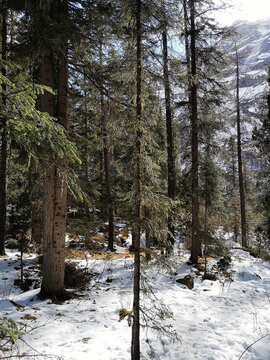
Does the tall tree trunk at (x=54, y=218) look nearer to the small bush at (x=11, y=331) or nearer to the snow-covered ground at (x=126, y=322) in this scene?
the snow-covered ground at (x=126, y=322)

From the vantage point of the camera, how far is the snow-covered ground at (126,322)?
4.32 m

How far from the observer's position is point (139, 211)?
4.29 metres

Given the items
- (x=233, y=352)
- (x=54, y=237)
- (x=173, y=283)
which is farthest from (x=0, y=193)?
(x=233, y=352)

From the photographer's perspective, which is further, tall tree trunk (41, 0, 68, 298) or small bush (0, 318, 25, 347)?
tall tree trunk (41, 0, 68, 298)

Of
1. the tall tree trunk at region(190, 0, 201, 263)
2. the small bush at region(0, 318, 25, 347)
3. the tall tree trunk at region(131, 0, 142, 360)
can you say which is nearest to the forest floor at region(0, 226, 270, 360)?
the tall tree trunk at region(131, 0, 142, 360)

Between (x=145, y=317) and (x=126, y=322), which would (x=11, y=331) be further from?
(x=145, y=317)

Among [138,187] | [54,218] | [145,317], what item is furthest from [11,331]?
[145,317]

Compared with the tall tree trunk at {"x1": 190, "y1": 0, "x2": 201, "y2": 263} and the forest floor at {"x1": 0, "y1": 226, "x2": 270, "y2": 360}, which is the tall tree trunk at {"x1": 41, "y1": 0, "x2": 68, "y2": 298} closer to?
the forest floor at {"x1": 0, "y1": 226, "x2": 270, "y2": 360}

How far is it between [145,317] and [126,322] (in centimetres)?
76

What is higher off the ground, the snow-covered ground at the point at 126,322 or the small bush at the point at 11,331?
the small bush at the point at 11,331

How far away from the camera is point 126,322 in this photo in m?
5.41

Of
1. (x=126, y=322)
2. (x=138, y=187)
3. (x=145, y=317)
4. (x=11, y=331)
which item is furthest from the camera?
(x=145, y=317)

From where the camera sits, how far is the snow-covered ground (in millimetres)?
4316

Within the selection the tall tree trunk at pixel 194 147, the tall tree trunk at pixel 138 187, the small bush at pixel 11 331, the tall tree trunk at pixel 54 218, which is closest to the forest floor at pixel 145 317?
the tall tree trunk at pixel 138 187
